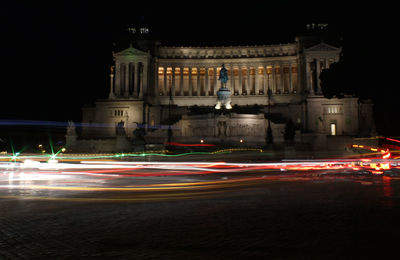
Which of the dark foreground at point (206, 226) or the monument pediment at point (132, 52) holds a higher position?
the monument pediment at point (132, 52)

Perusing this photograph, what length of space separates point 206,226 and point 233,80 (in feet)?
302

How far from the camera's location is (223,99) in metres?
78.8

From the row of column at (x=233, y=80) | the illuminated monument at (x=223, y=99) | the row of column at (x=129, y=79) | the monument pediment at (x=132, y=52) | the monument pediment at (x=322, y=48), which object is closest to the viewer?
the illuminated monument at (x=223, y=99)

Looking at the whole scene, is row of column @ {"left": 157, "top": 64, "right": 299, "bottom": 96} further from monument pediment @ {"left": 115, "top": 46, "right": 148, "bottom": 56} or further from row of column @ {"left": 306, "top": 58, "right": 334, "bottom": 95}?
monument pediment @ {"left": 115, "top": 46, "right": 148, "bottom": 56}

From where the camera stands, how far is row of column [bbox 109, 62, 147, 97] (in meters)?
89.4

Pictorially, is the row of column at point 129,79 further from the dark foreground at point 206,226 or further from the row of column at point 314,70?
the dark foreground at point 206,226

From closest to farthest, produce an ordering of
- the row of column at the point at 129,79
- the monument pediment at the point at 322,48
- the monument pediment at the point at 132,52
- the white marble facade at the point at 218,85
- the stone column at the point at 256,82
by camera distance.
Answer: the white marble facade at the point at 218,85
the monument pediment at the point at 322,48
the row of column at the point at 129,79
the monument pediment at the point at 132,52
the stone column at the point at 256,82

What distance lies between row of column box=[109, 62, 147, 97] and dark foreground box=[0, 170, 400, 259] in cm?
7779

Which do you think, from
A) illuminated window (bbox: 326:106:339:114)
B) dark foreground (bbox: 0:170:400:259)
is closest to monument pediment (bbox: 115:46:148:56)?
illuminated window (bbox: 326:106:339:114)

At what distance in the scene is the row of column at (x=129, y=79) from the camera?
89.4m

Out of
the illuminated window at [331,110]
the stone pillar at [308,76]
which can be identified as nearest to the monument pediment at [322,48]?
the stone pillar at [308,76]

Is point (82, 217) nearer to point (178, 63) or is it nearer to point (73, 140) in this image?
point (73, 140)

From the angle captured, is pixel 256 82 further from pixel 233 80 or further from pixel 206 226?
pixel 206 226

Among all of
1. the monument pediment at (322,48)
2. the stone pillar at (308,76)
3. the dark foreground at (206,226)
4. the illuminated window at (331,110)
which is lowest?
the dark foreground at (206,226)
